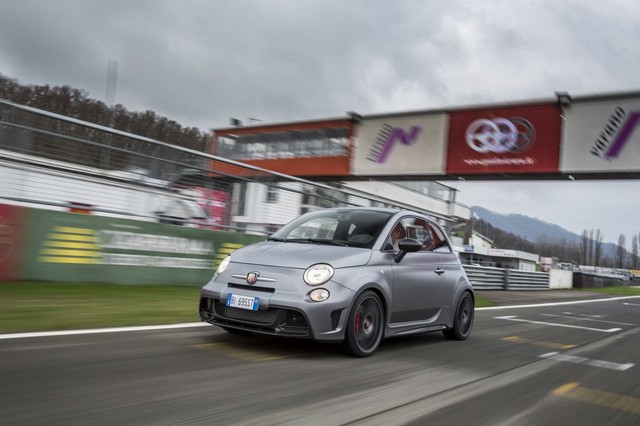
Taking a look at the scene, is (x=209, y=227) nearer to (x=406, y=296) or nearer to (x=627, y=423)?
(x=406, y=296)

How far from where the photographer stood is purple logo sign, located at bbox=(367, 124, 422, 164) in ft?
99.9

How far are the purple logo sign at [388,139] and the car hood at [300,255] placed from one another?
25378 millimetres

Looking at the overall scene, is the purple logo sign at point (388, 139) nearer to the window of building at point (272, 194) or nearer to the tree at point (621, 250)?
the window of building at point (272, 194)

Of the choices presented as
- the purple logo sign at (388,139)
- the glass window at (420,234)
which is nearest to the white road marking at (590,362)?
the glass window at (420,234)

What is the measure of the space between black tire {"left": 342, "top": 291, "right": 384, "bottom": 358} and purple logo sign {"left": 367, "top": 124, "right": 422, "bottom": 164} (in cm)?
2546

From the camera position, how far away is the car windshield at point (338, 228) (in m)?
5.98

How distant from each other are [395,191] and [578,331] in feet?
120

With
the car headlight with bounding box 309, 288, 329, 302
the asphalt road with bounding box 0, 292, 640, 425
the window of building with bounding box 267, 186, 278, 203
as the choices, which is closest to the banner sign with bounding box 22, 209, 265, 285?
the window of building with bounding box 267, 186, 278, 203

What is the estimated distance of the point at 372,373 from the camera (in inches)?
193

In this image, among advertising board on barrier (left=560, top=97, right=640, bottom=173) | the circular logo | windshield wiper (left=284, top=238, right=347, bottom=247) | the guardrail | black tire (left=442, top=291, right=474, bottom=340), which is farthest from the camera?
the circular logo

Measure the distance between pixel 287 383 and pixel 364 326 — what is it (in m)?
1.42

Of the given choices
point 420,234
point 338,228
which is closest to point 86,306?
point 338,228

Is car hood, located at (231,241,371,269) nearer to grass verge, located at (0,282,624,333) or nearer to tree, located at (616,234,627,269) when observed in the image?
grass verge, located at (0,282,624,333)

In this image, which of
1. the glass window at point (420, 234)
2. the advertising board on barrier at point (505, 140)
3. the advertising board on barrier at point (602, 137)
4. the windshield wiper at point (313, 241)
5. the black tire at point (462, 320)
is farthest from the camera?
the advertising board on barrier at point (505, 140)
